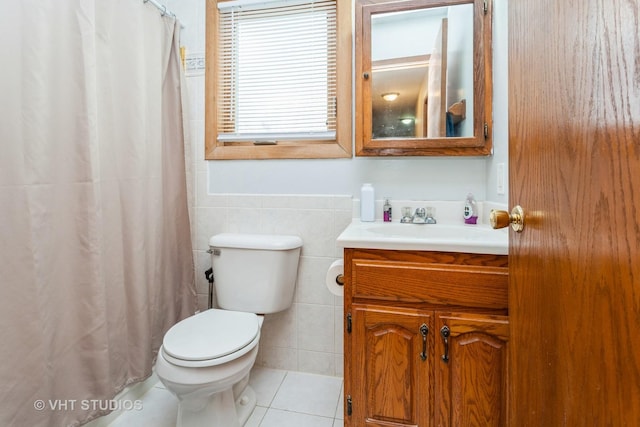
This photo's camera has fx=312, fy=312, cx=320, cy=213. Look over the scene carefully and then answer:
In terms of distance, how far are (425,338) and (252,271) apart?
84cm

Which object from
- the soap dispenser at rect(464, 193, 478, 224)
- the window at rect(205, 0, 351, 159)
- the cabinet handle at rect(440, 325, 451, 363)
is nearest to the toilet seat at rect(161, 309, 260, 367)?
the cabinet handle at rect(440, 325, 451, 363)

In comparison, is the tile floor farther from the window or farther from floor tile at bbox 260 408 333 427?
the window

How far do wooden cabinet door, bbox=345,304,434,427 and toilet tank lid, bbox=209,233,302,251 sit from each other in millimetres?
551

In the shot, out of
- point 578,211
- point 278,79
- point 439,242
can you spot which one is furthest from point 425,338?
point 278,79

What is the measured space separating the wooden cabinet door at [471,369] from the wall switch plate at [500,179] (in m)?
0.54

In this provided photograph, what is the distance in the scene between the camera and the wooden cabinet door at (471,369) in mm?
963

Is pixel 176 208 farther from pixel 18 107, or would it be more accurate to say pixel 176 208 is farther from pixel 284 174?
pixel 18 107

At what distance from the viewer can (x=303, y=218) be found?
164 centimetres

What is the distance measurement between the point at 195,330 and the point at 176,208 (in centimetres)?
67

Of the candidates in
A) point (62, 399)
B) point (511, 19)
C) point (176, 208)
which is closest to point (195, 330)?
point (62, 399)

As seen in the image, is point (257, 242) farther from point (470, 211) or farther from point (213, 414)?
point (470, 211)

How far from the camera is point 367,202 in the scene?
1.50 m
